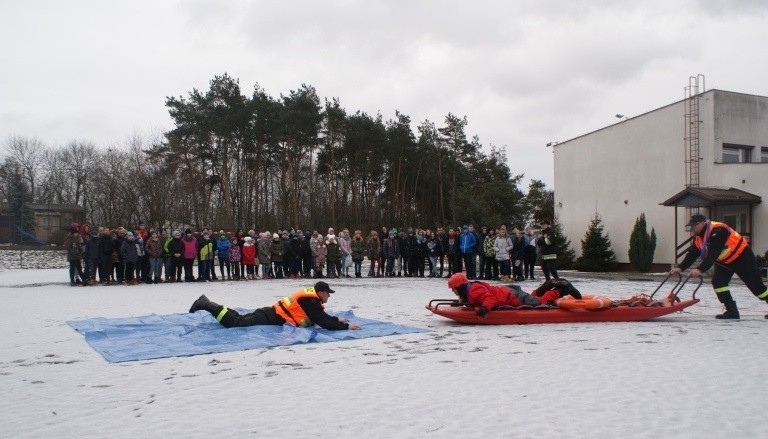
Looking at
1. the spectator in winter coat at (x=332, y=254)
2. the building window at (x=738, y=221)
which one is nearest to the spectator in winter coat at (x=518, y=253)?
the spectator in winter coat at (x=332, y=254)

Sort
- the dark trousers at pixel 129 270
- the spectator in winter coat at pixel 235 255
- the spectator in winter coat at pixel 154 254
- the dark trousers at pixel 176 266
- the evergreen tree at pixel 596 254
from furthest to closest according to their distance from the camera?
the evergreen tree at pixel 596 254 < the spectator in winter coat at pixel 235 255 < the dark trousers at pixel 176 266 < the spectator in winter coat at pixel 154 254 < the dark trousers at pixel 129 270

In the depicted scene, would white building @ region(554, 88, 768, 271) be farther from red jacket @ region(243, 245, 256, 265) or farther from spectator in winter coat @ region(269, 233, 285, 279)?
red jacket @ region(243, 245, 256, 265)

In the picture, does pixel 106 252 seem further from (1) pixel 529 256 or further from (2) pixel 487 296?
(2) pixel 487 296

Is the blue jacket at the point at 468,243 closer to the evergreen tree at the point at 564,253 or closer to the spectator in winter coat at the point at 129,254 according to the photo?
the spectator in winter coat at the point at 129,254

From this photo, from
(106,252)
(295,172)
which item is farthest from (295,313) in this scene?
(295,172)

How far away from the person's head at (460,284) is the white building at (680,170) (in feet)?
53.5

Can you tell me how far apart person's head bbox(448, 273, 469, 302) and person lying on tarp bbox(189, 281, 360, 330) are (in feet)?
5.39

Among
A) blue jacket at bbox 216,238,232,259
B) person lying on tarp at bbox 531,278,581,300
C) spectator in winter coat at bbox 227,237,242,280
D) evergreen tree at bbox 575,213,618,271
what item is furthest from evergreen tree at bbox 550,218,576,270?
person lying on tarp at bbox 531,278,581,300

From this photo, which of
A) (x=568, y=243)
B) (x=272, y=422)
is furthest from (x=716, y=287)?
(x=568, y=243)

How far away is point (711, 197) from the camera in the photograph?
22.6 m

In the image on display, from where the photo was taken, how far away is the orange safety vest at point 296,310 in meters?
9.28

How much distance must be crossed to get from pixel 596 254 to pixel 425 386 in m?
25.3

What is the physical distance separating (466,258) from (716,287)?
12.2 m

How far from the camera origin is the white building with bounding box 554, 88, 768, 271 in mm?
23906
